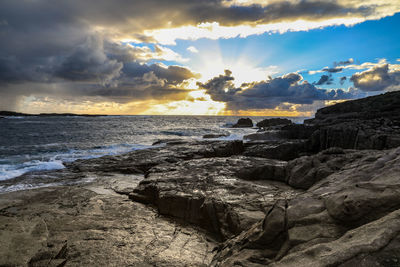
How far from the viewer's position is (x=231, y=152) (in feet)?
53.0

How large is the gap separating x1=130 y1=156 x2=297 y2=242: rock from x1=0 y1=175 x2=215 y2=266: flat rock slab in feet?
1.39

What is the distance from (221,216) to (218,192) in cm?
98

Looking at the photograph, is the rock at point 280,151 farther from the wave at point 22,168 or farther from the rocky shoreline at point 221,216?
the wave at point 22,168

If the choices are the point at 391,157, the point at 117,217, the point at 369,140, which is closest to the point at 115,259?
the point at 117,217

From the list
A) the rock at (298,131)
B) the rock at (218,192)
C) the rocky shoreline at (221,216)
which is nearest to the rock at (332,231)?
the rocky shoreline at (221,216)

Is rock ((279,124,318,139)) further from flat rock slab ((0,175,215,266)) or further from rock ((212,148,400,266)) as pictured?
flat rock slab ((0,175,215,266))

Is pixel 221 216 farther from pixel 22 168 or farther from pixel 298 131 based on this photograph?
pixel 298 131

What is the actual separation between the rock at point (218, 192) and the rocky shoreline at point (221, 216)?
0.03m

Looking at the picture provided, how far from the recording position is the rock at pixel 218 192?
5840 millimetres

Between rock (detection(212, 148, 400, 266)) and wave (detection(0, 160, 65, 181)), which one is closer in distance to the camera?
rock (detection(212, 148, 400, 266))

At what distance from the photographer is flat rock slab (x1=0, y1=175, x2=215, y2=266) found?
4484 mm

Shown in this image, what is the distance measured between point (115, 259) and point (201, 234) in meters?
2.28

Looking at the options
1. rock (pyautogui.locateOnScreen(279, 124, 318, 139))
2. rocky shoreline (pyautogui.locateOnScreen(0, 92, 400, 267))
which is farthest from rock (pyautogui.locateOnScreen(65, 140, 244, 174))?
rock (pyautogui.locateOnScreen(279, 124, 318, 139))

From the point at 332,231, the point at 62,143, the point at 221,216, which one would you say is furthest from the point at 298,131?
the point at 62,143
